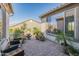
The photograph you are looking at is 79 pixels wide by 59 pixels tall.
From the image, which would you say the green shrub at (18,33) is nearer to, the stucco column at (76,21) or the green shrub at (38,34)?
the green shrub at (38,34)

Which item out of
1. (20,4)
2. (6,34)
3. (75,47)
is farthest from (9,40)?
(75,47)

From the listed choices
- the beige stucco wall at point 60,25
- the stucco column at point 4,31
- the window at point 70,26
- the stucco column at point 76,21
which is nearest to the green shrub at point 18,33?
the stucco column at point 4,31

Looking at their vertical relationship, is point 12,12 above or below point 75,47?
above

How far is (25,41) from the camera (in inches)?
146

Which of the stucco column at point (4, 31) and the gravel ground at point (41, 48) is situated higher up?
the stucco column at point (4, 31)

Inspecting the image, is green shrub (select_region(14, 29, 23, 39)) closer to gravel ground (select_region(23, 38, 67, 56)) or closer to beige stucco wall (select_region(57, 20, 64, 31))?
gravel ground (select_region(23, 38, 67, 56))

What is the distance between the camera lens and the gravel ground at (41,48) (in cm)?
368

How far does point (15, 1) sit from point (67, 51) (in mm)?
1338

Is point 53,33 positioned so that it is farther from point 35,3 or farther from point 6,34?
point 6,34

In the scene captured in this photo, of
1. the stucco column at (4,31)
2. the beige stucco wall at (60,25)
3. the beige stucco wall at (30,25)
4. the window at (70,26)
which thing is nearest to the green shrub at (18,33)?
the beige stucco wall at (30,25)

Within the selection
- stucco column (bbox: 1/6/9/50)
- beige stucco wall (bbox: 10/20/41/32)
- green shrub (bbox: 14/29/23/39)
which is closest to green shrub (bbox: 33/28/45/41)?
beige stucco wall (bbox: 10/20/41/32)

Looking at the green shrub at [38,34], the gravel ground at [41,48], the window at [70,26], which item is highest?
the window at [70,26]

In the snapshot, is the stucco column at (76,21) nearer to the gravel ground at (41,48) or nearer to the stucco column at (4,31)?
the gravel ground at (41,48)

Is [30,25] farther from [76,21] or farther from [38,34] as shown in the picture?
[76,21]
